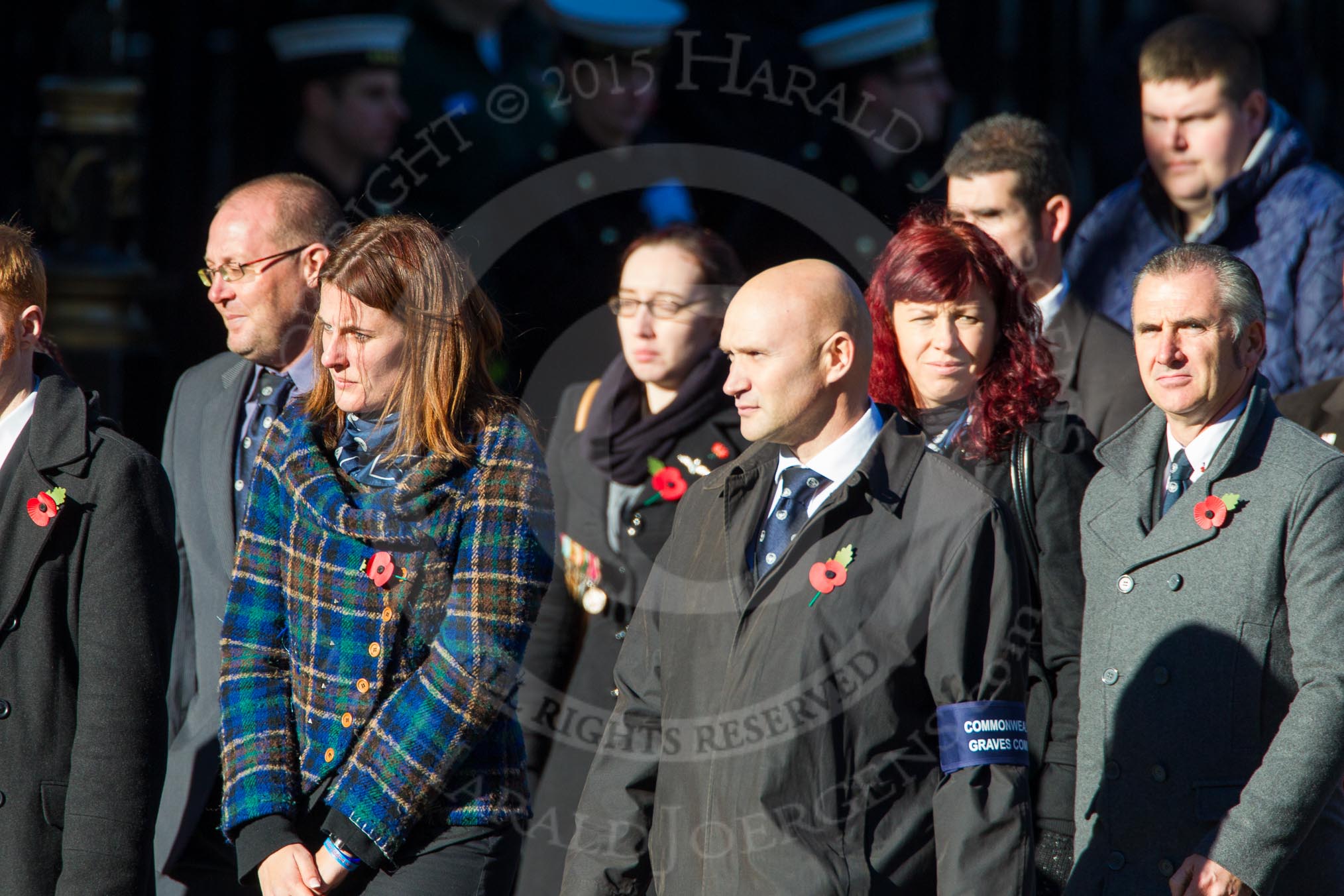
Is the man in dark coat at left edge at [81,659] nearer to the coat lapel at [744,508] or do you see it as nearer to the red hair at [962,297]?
the coat lapel at [744,508]

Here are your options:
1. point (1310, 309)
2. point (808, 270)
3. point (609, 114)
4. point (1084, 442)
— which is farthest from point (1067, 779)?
point (609, 114)

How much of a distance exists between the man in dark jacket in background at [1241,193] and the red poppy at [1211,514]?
1.39m

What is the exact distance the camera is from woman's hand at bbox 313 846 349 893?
9.03 ft

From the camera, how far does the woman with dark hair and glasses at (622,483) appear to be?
164 inches

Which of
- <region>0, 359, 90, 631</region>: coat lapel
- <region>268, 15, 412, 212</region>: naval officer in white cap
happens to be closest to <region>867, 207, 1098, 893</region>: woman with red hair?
<region>0, 359, 90, 631</region>: coat lapel

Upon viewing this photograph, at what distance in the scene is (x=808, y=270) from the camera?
113 inches

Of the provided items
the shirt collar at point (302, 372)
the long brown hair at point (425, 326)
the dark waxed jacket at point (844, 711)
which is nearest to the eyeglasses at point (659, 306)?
the shirt collar at point (302, 372)

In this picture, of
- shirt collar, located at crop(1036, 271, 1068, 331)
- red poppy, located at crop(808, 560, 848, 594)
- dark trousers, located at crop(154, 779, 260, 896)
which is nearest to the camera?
red poppy, located at crop(808, 560, 848, 594)

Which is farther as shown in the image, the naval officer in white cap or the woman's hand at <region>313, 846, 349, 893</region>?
the naval officer in white cap

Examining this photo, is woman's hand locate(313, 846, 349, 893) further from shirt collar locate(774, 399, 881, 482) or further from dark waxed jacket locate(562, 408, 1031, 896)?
shirt collar locate(774, 399, 881, 482)

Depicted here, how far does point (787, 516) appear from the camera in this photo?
9.27ft

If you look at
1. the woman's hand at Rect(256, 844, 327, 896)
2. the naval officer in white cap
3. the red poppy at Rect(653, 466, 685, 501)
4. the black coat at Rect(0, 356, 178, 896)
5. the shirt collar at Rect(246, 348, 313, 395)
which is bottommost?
the woman's hand at Rect(256, 844, 327, 896)

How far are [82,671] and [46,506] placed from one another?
311mm

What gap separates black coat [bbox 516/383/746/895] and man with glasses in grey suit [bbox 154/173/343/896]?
0.92 meters
